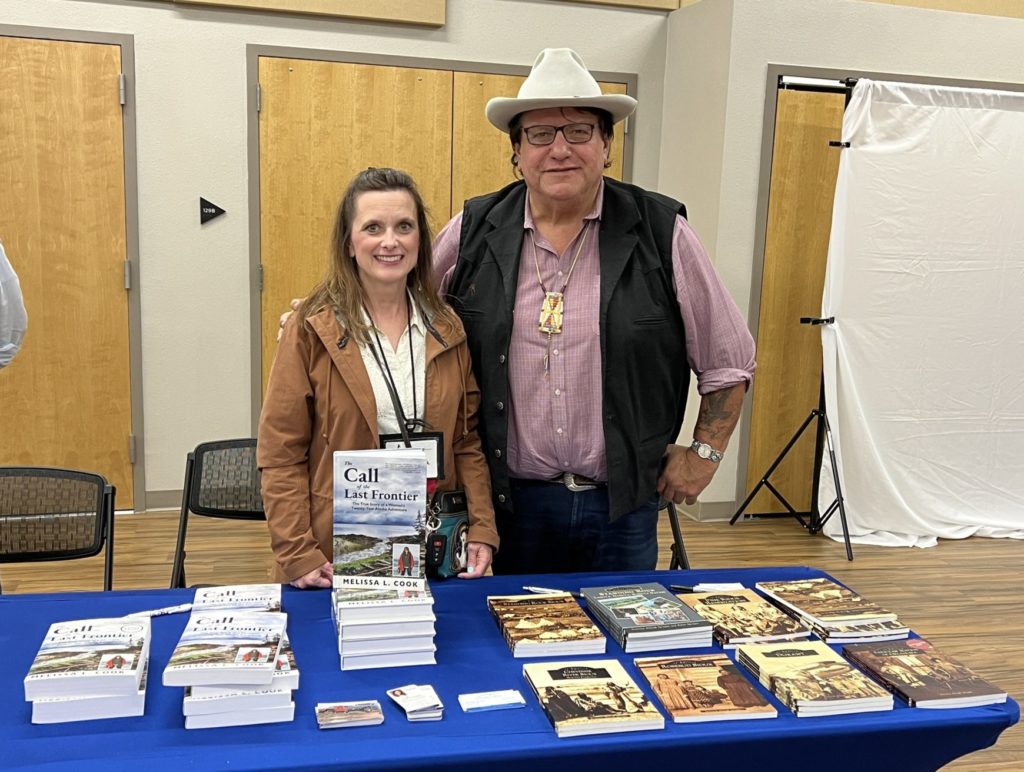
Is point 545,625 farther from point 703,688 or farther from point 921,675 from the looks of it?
point 921,675

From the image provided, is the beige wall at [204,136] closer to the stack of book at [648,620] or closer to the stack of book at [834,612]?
the stack of book at [648,620]

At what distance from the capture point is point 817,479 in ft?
15.1

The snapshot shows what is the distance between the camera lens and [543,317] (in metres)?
2.00

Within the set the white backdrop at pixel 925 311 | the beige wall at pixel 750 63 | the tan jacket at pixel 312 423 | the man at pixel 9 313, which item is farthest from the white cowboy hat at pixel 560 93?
the white backdrop at pixel 925 311

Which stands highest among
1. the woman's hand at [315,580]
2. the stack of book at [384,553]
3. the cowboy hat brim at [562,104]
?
the cowboy hat brim at [562,104]

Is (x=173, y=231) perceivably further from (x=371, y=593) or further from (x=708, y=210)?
(x=371, y=593)

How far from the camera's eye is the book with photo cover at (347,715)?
129cm

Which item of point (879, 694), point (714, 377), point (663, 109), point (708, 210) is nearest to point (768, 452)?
point (708, 210)

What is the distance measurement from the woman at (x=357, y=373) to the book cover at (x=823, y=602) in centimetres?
63

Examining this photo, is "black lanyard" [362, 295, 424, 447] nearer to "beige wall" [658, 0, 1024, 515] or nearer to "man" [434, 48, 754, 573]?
"man" [434, 48, 754, 573]

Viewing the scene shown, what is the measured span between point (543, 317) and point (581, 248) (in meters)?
0.20

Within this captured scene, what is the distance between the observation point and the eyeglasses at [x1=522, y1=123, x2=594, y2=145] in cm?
197

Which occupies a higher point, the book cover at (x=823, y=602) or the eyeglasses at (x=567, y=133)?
the eyeglasses at (x=567, y=133)

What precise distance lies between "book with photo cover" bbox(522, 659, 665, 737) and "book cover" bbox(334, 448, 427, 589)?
0.29 metres
